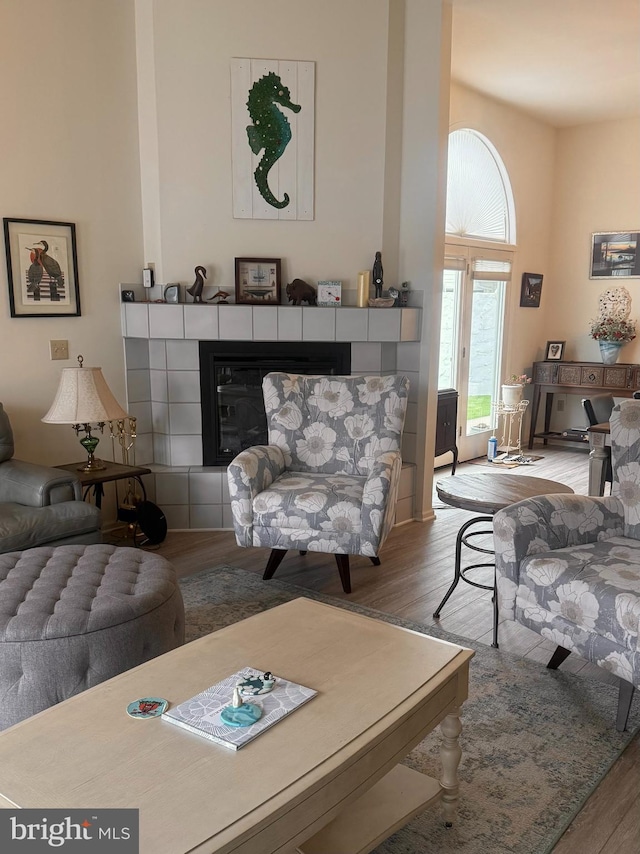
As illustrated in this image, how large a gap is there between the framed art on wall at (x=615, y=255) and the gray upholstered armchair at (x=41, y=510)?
5.61 meters

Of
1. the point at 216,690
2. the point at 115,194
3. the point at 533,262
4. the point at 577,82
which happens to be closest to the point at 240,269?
the point at 115,194

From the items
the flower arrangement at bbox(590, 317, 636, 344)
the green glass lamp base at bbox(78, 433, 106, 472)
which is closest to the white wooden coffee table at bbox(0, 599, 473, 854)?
the green glass lamp base at bbox(78, 433, 106, 472)

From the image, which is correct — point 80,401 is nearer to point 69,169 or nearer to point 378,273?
point 69,169

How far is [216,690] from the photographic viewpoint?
156 centimetres

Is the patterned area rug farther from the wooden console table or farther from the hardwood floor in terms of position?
the wooden console table

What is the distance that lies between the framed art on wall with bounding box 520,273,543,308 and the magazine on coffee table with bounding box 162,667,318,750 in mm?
5879

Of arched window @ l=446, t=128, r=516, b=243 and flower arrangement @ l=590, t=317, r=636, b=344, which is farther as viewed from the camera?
flower arrangement @ l=590, t=317, r=636, b=344

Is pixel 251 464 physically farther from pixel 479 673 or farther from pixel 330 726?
pixel 330 726

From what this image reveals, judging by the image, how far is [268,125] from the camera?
4.03 meters

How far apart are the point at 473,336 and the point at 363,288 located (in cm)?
230

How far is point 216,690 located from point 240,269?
297cm

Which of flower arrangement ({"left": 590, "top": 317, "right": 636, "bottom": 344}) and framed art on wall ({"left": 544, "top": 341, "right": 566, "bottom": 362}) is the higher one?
flower arrangement ({"left": 590, "top": 317, "right": 636, "bottom": 344})

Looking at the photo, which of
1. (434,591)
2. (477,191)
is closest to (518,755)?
(434,591)

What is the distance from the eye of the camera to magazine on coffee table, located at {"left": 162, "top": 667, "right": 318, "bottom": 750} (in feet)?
4.62
